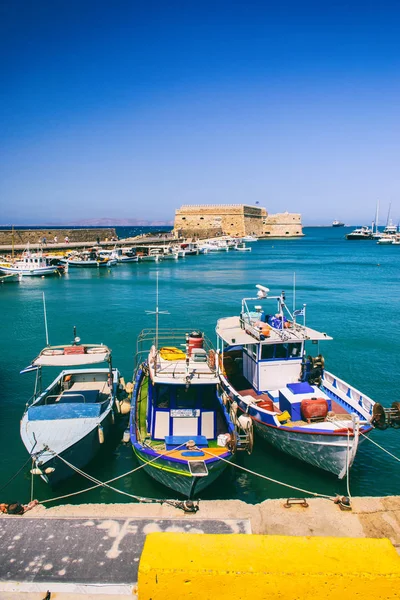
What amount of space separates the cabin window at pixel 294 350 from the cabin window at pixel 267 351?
62 cm

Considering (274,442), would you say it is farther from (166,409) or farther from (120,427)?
(120,427)

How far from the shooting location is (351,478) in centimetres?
1152

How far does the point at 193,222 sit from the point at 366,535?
390 ft

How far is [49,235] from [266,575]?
8944 centimetres

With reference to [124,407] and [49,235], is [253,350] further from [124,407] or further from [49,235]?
[49,235]

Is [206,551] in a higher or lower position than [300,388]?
higher

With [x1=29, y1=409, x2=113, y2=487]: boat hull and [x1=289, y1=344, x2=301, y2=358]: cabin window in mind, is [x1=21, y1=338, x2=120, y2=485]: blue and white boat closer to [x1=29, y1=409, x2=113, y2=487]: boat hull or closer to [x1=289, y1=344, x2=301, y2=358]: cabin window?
[x1=29, y1=409, x2=113, y2=487]: boat hull

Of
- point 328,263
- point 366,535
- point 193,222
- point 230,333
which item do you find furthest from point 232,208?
point 366,535

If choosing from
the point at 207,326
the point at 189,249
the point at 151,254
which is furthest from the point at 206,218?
the point at 207,326

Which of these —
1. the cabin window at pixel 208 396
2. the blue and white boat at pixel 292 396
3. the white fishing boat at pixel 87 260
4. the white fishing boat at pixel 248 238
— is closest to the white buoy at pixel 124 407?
the blue and white boat at pixel 292 396

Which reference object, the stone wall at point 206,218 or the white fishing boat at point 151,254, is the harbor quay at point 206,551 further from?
→ the stone wall at point 206,218

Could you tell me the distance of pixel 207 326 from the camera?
93.9 ft

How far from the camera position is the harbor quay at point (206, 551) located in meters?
3.50

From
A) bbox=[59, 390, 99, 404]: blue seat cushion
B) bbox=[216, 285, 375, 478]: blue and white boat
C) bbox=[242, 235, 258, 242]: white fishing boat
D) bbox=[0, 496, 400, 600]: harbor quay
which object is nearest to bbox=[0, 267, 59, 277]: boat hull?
bbox=[59, 390, 99, 404]: blue seat cushion
